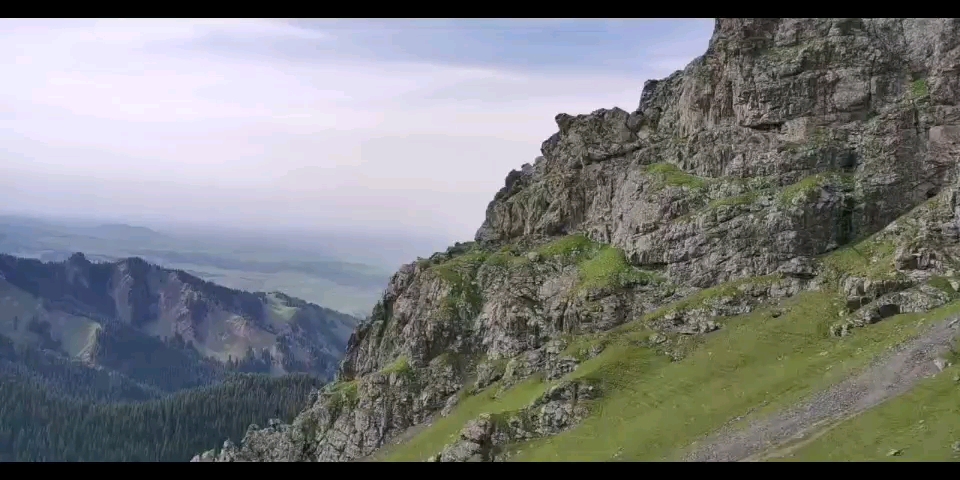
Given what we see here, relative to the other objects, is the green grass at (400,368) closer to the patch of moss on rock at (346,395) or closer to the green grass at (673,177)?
the patch of moss on rock at (346,395)

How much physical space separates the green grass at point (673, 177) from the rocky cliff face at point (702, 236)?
38 cm

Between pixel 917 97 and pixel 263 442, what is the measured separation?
11998 centimetres

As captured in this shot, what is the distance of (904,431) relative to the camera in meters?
61.8

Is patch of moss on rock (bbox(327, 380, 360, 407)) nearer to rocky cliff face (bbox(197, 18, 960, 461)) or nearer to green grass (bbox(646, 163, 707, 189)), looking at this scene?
rocky cliff face (bbox(197, 18, 960, 461))

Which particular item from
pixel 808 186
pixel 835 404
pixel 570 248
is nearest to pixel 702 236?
pixel 808 186

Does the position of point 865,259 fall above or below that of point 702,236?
below

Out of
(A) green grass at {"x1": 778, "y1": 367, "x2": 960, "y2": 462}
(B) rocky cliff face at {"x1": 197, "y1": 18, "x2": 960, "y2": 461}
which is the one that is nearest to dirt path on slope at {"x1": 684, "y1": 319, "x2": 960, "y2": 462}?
(A) green grass at {"x1": 778, "y1": 367, "x2": 960, "y2": 462}

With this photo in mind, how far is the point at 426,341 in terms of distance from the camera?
124 m

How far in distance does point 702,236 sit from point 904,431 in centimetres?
5547

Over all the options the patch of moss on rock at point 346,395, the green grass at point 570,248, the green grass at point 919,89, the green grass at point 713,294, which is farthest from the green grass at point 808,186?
the patch of moss on rock at point 346,395

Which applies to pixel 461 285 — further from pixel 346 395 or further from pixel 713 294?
pixel 713 294

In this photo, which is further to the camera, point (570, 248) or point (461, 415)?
point (570, 248)

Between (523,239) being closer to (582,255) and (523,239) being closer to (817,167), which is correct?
(582,255)

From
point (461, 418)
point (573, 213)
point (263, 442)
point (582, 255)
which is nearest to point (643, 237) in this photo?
point (582, 255)
